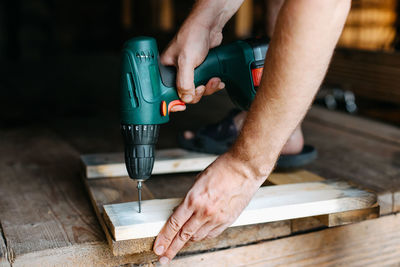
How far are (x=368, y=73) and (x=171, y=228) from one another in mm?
2320

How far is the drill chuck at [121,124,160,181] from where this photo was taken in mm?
932

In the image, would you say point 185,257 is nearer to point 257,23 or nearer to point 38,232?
point 38,232

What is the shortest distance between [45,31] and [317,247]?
656 cm

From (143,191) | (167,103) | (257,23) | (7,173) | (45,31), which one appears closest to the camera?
(167,103)

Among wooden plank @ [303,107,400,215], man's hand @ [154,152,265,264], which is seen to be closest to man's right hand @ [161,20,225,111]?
man's hand @ [154,152,265,264]

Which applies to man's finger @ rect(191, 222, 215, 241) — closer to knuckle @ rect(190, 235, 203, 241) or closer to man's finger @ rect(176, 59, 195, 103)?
knuckle @ rect(190, 235, 203, 241)

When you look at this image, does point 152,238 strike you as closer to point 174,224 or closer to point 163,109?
point 174,224

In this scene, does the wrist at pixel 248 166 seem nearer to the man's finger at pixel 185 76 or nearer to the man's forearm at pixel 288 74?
the man's forearm at pixel 288 74

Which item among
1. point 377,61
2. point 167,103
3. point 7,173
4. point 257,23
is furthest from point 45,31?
point 167,103

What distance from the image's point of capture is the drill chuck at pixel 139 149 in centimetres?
93

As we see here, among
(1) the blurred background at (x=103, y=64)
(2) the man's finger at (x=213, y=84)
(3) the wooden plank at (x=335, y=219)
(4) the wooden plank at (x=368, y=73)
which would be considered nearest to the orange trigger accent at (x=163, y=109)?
(2) the man's finger at (x=213, y=84)

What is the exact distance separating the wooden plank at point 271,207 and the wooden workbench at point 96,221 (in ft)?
0.24

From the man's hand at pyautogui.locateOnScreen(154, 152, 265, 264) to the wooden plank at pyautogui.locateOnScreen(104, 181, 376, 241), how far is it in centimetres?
4

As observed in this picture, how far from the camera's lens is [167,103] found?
3.38 ft
